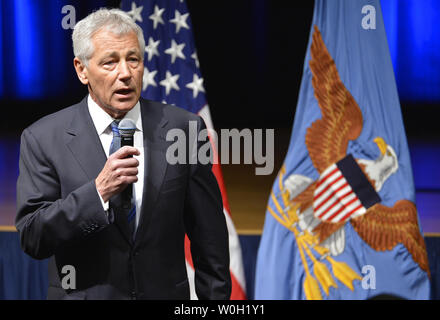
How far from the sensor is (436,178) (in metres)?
5.89

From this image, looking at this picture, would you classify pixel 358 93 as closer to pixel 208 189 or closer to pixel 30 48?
pixel 208 189

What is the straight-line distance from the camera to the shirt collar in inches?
62.6

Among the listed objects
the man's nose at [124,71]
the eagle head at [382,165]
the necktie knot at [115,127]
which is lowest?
the eagle head at [382,165]

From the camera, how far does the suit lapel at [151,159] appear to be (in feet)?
5.07

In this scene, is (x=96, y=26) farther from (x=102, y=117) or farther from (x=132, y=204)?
(x=132, y=204)

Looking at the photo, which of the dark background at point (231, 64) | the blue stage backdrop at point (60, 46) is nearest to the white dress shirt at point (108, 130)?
the blue stage backdrop at point (60, 46)

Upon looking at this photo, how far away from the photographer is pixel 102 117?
159cm

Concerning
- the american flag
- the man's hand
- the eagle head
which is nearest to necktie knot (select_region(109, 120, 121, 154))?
the man's hand

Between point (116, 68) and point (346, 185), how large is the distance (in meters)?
2.26

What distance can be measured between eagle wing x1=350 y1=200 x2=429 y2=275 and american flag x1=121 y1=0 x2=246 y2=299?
787 millimetres

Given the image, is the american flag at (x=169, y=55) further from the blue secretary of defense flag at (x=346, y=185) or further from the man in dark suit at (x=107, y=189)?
the man in dark suit at (x=107, y=189)

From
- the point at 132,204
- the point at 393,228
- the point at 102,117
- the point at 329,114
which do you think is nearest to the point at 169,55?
the point at 329,114

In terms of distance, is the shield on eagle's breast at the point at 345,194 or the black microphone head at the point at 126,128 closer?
the black microphone head at the point at 126,128
